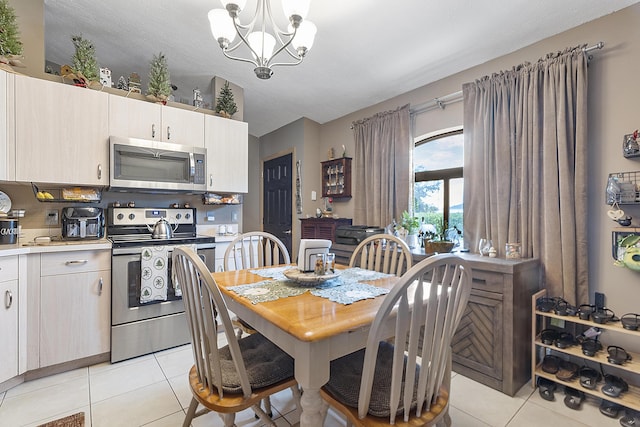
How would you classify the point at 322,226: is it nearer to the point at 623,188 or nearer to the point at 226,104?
the point at 226,104

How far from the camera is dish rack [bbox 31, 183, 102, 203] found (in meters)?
2.45

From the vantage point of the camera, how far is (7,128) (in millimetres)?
2109

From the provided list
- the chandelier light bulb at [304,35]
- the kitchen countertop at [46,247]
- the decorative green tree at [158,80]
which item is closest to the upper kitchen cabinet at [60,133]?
the decorative green tree at [158,80]

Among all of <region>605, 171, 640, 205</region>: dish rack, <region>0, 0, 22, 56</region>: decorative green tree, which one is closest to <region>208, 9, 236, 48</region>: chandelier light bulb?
<region>0, 0, 22, 56</region>: decorative green tree

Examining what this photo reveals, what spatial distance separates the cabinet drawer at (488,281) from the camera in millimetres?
1935

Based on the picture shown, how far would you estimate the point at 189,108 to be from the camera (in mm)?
3201

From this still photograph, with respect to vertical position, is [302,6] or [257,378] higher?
[302,6]

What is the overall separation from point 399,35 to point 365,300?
2.17 m

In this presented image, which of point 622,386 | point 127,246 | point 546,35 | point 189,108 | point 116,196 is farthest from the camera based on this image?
point 189,108

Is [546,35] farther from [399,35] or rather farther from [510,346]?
[510,346]

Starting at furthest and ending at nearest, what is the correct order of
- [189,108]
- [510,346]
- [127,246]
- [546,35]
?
[189,108] → [127,246] → [546,35] → [510,346]

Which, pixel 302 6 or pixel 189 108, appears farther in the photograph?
pixel 189 108

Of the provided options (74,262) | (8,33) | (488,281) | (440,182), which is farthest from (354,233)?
(8,33)

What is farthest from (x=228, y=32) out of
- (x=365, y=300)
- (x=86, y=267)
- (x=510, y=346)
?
(x=510, y=346)
